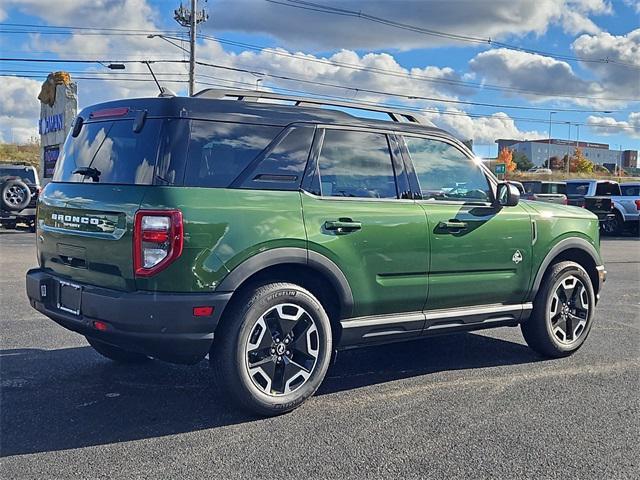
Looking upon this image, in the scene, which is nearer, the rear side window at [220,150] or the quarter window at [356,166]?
the rear side window at [220,150]

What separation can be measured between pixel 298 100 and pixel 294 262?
1244 mm

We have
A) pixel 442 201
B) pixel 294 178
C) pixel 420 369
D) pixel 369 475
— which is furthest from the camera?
pixel 420 369

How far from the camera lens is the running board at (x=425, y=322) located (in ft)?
14.9

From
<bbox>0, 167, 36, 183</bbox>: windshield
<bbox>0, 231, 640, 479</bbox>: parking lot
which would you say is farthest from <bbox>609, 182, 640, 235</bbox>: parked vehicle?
<bbox>0, 167, 36, 183</bbox>: windshield

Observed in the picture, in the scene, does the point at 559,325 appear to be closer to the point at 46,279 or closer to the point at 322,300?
the point at 322,300

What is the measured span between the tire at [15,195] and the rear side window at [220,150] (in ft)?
49.0

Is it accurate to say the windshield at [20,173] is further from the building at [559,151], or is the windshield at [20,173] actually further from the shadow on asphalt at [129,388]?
the building at [559,151]

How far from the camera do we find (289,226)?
Result: 13.6ft

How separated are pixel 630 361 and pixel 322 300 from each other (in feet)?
9.70

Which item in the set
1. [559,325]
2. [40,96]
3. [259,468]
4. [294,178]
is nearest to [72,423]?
[259,468]

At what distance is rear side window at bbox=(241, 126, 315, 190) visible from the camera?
420 centimetres

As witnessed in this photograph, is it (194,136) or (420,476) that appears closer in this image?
(420,476)

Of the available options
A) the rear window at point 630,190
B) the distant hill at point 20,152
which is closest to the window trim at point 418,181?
the rear window at point 630,190

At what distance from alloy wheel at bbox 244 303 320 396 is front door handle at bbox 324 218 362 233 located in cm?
56
